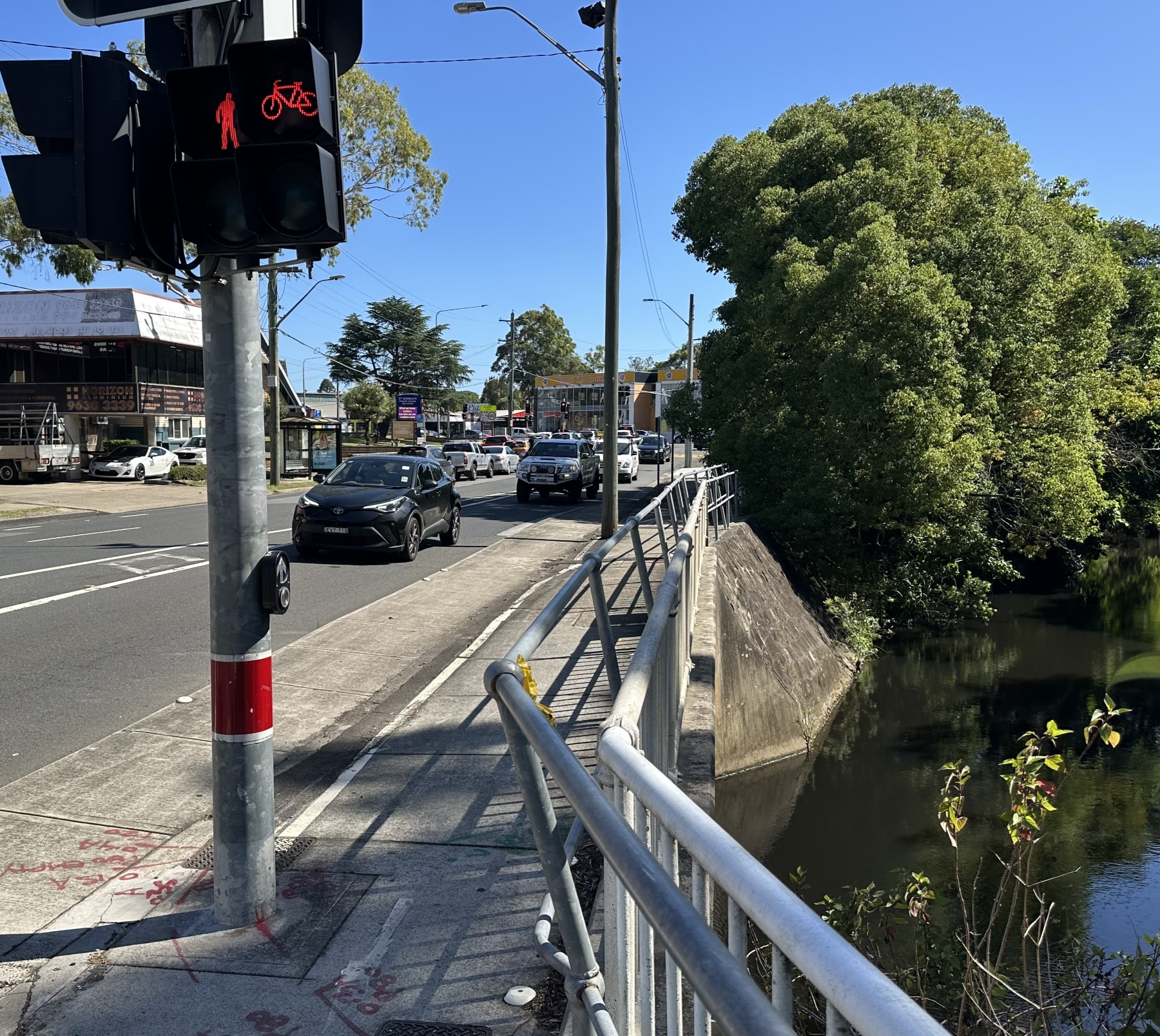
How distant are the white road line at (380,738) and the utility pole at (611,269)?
8237 mm

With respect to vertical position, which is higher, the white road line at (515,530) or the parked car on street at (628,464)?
the parked car on street at (628,464)

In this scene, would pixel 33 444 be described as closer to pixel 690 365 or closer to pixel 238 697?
pixel 690 365

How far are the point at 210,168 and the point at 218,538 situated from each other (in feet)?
4.91

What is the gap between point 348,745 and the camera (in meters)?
7.26

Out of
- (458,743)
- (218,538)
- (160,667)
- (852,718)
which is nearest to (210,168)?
(218,538)

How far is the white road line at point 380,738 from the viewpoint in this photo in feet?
18.6

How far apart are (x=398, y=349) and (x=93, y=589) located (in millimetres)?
84566

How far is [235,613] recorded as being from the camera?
4.45m

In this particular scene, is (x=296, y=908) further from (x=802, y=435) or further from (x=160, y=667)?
(x=802, y=435)

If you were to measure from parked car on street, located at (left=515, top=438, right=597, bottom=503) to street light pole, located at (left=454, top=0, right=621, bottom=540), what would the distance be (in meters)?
9.88

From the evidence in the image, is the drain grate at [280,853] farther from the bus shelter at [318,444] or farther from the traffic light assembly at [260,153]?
the bus shelter at [318,444]

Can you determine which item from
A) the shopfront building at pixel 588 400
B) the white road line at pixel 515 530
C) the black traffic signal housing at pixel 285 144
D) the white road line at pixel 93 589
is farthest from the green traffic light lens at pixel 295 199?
the shopfront building at pixel 588 400

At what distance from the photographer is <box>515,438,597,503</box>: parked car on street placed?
30.8 metres

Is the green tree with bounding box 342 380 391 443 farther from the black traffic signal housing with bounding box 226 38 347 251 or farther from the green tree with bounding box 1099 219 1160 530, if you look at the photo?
the black traffic signal housing with bounding box 226 38 347 251
